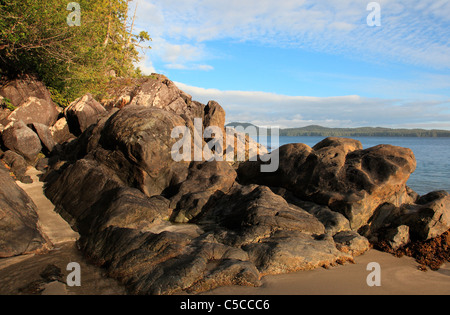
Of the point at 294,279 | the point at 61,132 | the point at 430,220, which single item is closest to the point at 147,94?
the point at 61,132

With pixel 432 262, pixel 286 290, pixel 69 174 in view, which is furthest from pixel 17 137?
pixel 432 262

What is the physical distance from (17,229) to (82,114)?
11.0 m

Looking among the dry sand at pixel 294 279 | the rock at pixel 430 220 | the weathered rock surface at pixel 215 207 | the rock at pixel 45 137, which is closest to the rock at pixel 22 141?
the rock at pixel 45 137

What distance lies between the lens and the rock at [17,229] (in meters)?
7.36

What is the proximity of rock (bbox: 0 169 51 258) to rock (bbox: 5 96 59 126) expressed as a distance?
31.5 feet

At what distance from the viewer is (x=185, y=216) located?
A: 10.3 meters

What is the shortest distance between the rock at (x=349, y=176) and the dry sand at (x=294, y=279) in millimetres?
2179

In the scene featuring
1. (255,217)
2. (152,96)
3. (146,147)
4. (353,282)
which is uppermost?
(152,96)

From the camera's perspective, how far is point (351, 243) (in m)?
8.78

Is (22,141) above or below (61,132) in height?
below

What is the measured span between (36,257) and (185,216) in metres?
4.20

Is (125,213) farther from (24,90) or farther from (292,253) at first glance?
(24,90)

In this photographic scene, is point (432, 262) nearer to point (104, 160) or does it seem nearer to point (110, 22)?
point (104, 160)
